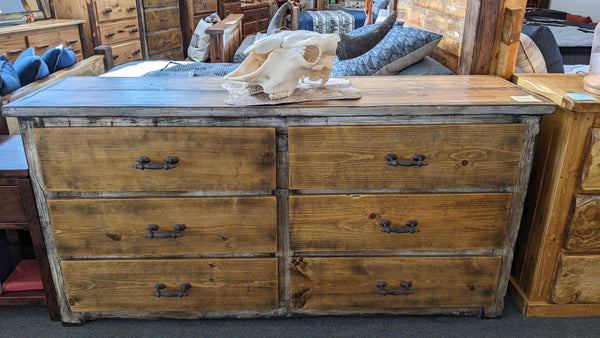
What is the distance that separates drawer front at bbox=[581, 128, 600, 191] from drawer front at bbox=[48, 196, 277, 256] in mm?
1061

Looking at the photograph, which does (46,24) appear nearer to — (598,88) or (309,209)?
(309,209)

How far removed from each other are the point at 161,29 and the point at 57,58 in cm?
316

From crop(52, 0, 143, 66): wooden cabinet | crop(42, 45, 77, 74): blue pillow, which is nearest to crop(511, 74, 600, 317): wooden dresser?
crop(42, 45, 77, 74): blue pillow

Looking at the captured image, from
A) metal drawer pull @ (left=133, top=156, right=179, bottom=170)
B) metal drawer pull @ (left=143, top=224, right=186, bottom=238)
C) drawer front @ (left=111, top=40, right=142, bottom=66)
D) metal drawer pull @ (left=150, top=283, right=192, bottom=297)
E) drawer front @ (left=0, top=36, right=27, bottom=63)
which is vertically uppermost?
drawer front @ (left=0, top=36, right=27, bottom=63)

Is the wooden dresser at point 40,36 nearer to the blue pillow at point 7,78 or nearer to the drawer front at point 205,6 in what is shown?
the blue pillow at point 7,78

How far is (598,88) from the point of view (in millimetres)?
1427

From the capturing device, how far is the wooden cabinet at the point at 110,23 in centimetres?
421

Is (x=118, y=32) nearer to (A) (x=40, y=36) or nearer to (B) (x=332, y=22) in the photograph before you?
(A) (x=40, y=36)

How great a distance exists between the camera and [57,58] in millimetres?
2510

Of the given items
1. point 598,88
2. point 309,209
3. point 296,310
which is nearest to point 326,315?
point 296,310

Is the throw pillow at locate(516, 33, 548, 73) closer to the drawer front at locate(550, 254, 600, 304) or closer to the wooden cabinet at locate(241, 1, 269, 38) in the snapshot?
the drawer front at locate(550, 254, 600, 304)

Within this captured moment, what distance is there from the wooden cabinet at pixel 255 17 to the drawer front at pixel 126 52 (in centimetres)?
221

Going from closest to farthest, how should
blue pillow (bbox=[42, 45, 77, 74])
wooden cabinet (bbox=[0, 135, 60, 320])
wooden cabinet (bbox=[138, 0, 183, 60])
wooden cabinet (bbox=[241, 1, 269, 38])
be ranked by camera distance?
1. wooden cabinet (bbox=[0, 135, 60, 320])
2. blue pillow (bbox=[42, 45, 77, 74])
3. wooden cabinet (bbox=[138, 0, 183, 60])
4. wooden cabinet (bbox=[241, 1, 269, 38])

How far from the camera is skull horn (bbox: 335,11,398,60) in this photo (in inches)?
92.4
